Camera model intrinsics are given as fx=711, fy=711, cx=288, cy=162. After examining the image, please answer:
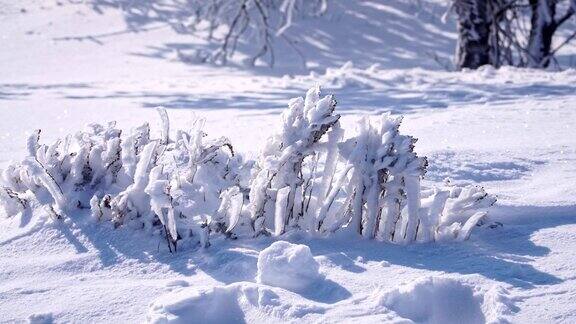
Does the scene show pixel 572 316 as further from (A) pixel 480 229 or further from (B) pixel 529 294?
(A) pixel 480 229

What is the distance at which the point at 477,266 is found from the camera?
201 cm

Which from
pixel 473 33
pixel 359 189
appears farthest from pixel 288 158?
pixel 473 33

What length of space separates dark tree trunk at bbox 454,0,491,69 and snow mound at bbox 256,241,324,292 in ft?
18.6

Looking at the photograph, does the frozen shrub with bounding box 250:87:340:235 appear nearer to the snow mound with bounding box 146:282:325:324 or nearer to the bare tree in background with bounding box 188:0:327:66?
the snow mound with bounding box 146:282:325:324

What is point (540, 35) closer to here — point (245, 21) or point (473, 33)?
point (473, 33)

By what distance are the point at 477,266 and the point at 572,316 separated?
1.14 ft

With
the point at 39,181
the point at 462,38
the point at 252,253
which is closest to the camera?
the point at 252,253

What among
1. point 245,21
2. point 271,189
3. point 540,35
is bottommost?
point 271,189

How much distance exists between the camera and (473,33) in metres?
7.17

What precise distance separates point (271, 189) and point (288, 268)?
442mm

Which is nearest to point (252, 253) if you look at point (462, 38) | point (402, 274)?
point (402, 274)

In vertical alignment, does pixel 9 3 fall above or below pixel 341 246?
above

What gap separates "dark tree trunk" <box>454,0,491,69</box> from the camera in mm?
7047

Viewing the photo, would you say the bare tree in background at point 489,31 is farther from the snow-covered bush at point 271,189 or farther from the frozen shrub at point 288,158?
the frozen shrub at point 288,158
